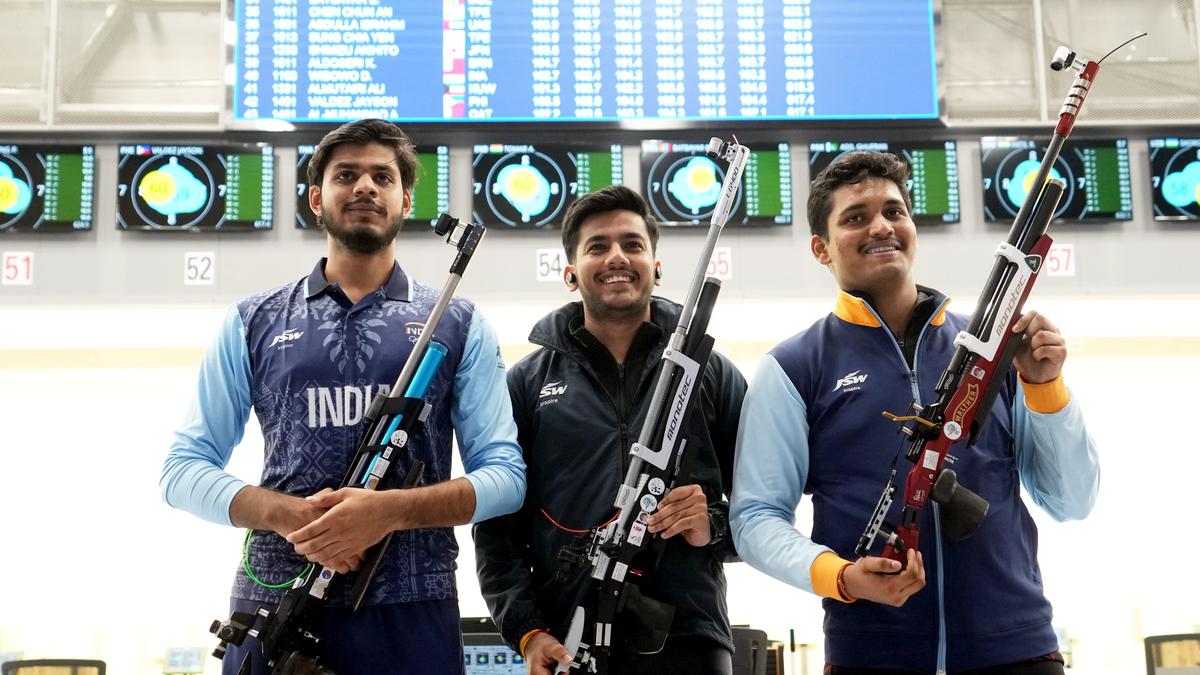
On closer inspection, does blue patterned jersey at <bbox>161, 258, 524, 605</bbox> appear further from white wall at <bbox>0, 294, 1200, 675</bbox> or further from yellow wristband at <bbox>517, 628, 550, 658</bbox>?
white wall at <bbox>0, 294, 1200, 675</bbox>

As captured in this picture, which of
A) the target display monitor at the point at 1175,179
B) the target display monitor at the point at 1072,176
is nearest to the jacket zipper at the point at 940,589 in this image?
the target display monitor at the point at 1072,176

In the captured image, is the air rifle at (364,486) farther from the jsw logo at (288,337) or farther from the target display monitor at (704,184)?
the target display monitor at (704,184)

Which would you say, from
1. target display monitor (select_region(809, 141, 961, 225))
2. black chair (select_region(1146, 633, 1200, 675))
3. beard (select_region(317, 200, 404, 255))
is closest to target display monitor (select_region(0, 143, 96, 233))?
beard (select_region(317, 200, 404, 255))

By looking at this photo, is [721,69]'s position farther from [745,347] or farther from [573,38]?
[745,347]

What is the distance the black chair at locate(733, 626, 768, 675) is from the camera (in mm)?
3074

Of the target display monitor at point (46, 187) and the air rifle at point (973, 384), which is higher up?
the target display monitor at point (46, 187)

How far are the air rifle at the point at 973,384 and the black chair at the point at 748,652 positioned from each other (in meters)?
1.31

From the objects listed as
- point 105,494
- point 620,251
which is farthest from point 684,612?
point 105,494

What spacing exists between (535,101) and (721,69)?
29.7 inches

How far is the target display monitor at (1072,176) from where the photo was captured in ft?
14.1

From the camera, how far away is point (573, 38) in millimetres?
4363

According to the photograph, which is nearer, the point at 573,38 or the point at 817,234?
the point at 817,234

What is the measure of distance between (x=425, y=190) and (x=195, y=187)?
893mm

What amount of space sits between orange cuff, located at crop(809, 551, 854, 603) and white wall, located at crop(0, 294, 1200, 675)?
9.67 ft
